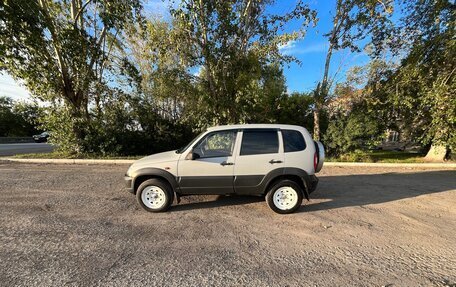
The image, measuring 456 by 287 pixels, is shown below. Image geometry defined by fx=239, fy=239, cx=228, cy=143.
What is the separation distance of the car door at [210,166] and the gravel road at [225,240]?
51 cm

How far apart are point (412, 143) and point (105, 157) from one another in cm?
1638

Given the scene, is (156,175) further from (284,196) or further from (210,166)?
(284,196)

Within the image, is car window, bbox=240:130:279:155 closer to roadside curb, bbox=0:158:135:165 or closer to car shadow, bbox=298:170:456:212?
car shadow, bbox=298:170:456:212

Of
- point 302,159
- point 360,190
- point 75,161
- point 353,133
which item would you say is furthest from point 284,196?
point 75,161

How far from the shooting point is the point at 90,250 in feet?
10.9

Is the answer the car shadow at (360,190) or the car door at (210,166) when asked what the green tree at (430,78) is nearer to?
the car shadow at (360,190)

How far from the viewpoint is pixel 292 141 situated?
4836mm

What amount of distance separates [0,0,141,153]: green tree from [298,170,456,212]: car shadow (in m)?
11.1

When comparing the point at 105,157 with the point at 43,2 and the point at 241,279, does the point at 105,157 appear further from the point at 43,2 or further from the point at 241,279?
the point at 241,279

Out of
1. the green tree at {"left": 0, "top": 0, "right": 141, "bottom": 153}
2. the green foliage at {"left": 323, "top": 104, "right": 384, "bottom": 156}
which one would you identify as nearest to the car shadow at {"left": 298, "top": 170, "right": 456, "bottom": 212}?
the green foliage at {"left": 323, "top": 104, "right": 384, "bottom": 156}

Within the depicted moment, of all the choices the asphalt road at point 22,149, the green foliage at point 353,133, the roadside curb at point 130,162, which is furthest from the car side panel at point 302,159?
the asphalt road at point 22,149

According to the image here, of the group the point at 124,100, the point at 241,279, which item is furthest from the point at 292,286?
the point at 124,100

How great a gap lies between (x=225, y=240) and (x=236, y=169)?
144cm

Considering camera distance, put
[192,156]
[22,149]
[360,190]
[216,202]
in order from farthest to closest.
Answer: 1. [22,149]
2. [360,190]
3. [216,202]
4. [192,156]
